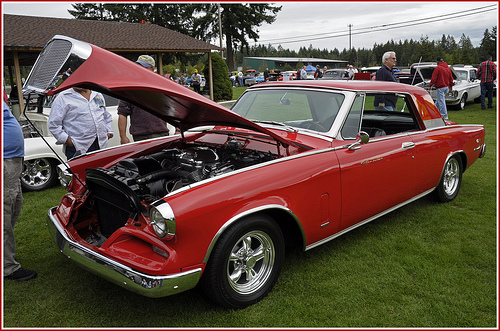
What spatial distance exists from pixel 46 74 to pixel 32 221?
2.83 m

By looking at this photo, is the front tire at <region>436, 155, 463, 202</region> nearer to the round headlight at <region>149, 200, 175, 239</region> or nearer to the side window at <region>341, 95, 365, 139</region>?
the side window at <region>341, 95, 365, 139</region>

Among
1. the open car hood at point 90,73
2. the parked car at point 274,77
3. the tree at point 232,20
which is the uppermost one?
the tree at point 232,20

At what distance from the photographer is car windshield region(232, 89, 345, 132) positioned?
146 inches

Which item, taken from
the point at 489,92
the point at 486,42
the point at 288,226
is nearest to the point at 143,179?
the point at 288,226

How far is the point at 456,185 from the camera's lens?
16.8ft

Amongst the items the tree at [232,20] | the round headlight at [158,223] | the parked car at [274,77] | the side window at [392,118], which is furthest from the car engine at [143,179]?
the tree at [232,20]

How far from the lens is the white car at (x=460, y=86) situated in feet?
45.4

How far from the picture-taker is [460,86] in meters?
14.4

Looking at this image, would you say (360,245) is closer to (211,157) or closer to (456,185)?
(211,157)

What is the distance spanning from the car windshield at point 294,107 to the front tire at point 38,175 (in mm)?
3389

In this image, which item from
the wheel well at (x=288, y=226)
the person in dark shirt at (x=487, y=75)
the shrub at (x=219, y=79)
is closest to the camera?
the wheel well at (x=288, y=226)

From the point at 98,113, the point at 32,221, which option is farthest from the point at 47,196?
the point at 98,113

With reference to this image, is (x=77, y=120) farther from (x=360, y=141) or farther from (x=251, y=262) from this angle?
(x=360, y=141)

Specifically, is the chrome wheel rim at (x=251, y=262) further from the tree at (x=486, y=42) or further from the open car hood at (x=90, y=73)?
the tree at (x=486, y=42)
